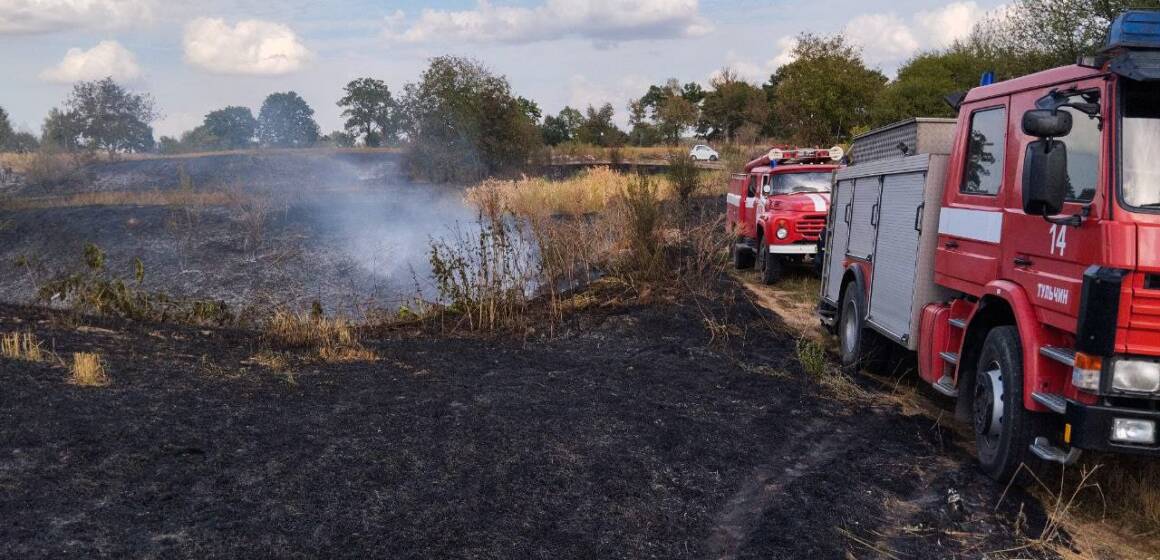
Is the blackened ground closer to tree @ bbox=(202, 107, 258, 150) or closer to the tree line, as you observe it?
the tree line

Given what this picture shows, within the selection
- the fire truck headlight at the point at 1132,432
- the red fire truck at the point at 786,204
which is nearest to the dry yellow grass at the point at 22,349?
the fire truck headlight at the point at 1132,432

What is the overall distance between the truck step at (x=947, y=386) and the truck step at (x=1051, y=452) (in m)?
1.09

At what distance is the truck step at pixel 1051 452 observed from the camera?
4641 millimetres

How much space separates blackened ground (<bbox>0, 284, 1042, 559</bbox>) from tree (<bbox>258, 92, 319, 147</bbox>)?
58.0 m

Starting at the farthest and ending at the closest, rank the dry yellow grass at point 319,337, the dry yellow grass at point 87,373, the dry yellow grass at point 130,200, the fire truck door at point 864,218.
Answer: the dry yellow grass at point 130,200 → the dry yellow grass at point 319,337 → the fire truck door at point 864,218 → the dry yellow grass at point 87,373

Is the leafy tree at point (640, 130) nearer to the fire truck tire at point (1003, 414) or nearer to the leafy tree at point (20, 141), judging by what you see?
the leafy tree at point (20, 141)

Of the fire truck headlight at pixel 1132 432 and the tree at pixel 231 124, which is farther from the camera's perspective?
the tree at pixel 231 124

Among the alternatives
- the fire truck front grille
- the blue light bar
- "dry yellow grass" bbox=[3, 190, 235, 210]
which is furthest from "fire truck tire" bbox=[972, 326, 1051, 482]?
"dry yellow grass" bbox=[3, 190, 235, 210]

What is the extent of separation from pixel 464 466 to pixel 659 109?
187ft

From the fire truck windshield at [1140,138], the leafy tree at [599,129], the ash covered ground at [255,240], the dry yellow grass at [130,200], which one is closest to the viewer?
the fire truck windshield at [1140,138]

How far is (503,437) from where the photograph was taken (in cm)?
580

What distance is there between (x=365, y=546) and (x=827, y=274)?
23.5 ft

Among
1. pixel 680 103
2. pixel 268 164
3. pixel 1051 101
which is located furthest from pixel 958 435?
pixel 680 103

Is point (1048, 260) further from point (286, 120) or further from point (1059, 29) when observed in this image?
point (286, 120)
